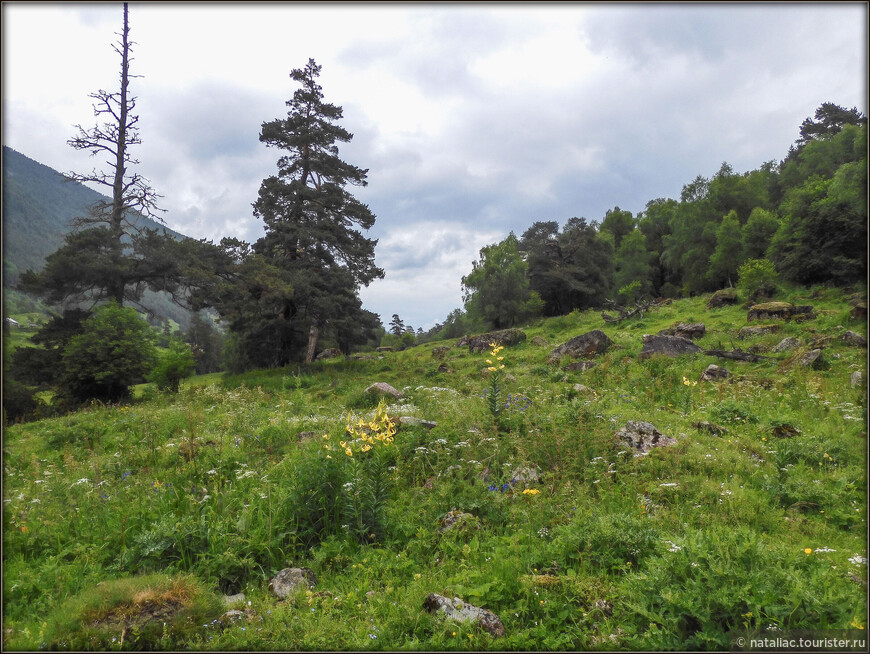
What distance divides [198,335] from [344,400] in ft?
211

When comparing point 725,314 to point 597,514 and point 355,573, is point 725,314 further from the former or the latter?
point 355,573

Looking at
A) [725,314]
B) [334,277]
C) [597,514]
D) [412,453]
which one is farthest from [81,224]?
[725,314]

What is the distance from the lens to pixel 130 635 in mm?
2758

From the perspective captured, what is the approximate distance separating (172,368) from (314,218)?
1150 centimetres

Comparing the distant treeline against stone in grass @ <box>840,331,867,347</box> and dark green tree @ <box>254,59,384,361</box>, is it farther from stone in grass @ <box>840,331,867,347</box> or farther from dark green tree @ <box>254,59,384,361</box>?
stone in grass @ <box>840,331,867,347</box>

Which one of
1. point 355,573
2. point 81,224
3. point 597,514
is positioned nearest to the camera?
point 355,573

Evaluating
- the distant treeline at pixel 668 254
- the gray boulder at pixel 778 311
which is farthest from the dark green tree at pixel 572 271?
the gray boulder at pixel 778 311

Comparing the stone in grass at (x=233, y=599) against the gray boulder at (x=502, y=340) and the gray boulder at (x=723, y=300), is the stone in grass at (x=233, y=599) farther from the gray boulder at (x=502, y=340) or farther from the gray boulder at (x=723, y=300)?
the gray boulder at (x=723, y=300)

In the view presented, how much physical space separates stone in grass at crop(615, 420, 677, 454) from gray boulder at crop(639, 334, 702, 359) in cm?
870

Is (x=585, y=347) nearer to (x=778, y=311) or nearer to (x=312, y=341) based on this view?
(x=778, y=311)

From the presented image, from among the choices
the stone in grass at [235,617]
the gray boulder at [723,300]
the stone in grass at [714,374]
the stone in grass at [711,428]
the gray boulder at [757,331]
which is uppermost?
the gray boulder at [723,300]

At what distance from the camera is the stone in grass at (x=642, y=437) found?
6496mm

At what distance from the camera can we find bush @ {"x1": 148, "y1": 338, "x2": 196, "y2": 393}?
18.5 m

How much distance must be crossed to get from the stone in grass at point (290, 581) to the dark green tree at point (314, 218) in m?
19.2
